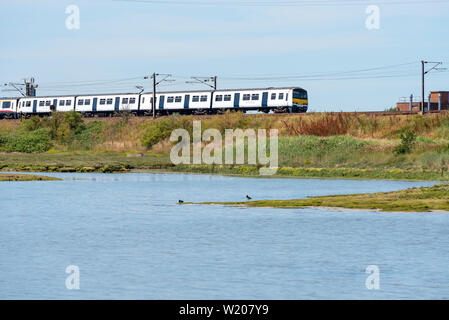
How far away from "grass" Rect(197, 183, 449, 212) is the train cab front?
45.5m

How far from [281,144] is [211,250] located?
38327 mm

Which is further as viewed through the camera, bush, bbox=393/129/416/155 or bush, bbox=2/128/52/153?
bush, bbox=2/128/52/153

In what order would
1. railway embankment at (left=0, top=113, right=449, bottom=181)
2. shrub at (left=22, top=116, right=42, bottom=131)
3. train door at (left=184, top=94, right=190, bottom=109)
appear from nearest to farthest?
1. railway embankment at (left=0, top=113, right=449, bottom=181)
2. train door at (left=184, top=94, right=190, bottom=109)
3. shrub at (left=22, top=116, right=42, bottom=131)

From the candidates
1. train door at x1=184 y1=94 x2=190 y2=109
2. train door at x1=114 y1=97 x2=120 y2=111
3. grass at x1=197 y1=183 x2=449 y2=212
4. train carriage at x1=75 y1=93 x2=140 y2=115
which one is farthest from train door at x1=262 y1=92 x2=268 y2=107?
grass at x1=197 y1=183 x2=449 y2=212

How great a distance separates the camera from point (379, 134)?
64.4 meters

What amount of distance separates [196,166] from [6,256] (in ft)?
134

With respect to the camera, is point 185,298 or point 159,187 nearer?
point 185,298

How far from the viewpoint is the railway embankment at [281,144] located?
52.4 meters

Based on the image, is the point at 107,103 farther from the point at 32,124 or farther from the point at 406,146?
the point at 406,146

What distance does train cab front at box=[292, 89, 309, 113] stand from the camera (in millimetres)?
79562

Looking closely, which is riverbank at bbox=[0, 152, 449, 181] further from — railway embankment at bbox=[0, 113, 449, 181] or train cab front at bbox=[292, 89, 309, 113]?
train cab front at bbox=[292, 89, 309, 113]

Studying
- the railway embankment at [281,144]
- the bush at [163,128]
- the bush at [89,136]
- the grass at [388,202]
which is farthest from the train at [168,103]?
the grass at [388,202]

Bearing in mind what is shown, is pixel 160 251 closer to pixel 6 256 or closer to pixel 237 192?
pixel 6 256
